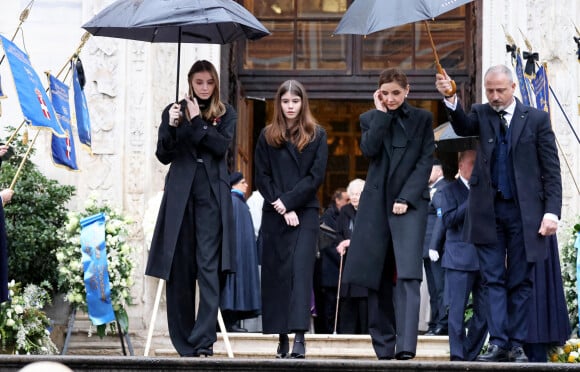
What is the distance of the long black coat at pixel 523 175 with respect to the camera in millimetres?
8750

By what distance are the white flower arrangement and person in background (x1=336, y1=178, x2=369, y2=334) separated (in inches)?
87.2

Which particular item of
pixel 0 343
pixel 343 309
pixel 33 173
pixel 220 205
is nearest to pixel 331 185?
pixel 343 309

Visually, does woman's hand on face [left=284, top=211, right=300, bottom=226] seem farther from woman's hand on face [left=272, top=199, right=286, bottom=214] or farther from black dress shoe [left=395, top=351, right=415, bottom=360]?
black dress shoe [left=395, top=351, right=415, bottom=360]

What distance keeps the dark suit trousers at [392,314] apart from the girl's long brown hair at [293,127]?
1143mm

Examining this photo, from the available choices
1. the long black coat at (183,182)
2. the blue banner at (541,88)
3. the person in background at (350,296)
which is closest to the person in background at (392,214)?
the long black coat at (183,182)

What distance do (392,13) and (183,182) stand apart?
1.98m

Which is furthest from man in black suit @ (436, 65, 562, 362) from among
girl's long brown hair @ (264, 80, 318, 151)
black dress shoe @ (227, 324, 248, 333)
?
black dress shoe @ (227, 324, 248, 333)

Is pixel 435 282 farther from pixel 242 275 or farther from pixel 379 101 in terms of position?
pixel 379 101

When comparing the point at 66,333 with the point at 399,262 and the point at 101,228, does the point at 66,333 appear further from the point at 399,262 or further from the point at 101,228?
the point at 399,262

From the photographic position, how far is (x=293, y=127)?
9.68 metres

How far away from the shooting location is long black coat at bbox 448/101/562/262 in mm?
8750

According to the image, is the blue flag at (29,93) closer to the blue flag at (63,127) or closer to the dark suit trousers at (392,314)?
the blue flag at (63,127)

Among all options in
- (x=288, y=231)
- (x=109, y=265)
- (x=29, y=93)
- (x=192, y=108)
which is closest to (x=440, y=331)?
(x=109, y=265)

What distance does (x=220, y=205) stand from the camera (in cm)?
935
